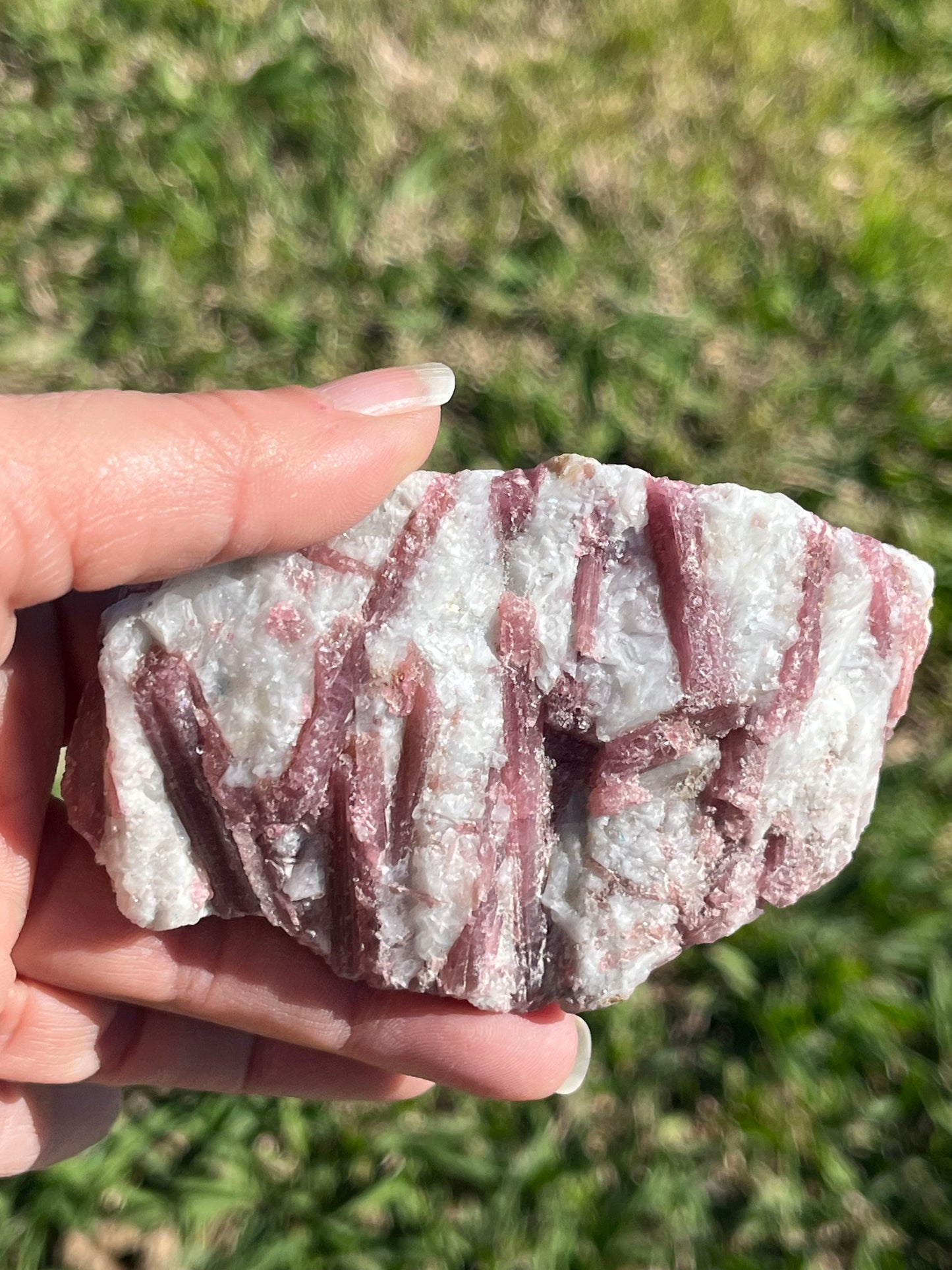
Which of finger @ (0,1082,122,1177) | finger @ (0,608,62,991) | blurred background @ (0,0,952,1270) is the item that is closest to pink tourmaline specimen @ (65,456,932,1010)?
finger @ (0,608,62,991)

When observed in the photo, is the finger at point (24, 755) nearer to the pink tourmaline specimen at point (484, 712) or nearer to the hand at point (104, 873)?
the hand at point (104, 873)

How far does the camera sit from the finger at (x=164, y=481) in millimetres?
1821

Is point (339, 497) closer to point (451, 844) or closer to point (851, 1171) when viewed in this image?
point (451, 844)

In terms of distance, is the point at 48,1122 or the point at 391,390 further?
the point at 48,1122

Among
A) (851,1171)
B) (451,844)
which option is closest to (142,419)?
(451,844)

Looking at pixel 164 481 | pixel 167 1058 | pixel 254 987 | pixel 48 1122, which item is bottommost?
pixel 48 1122

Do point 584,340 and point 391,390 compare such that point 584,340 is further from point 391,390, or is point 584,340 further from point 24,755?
point 24,755

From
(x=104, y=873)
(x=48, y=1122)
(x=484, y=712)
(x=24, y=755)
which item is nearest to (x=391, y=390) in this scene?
(x=484, y=712)

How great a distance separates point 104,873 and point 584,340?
6.48 feet

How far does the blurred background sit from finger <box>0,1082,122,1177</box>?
21 cm

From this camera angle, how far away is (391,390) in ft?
6.65

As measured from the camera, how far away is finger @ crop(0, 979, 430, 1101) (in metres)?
2.33

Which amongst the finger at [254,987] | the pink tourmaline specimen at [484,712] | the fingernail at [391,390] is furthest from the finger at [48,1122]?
the fingernail at [391,390]

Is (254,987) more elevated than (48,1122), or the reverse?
(254,987)
